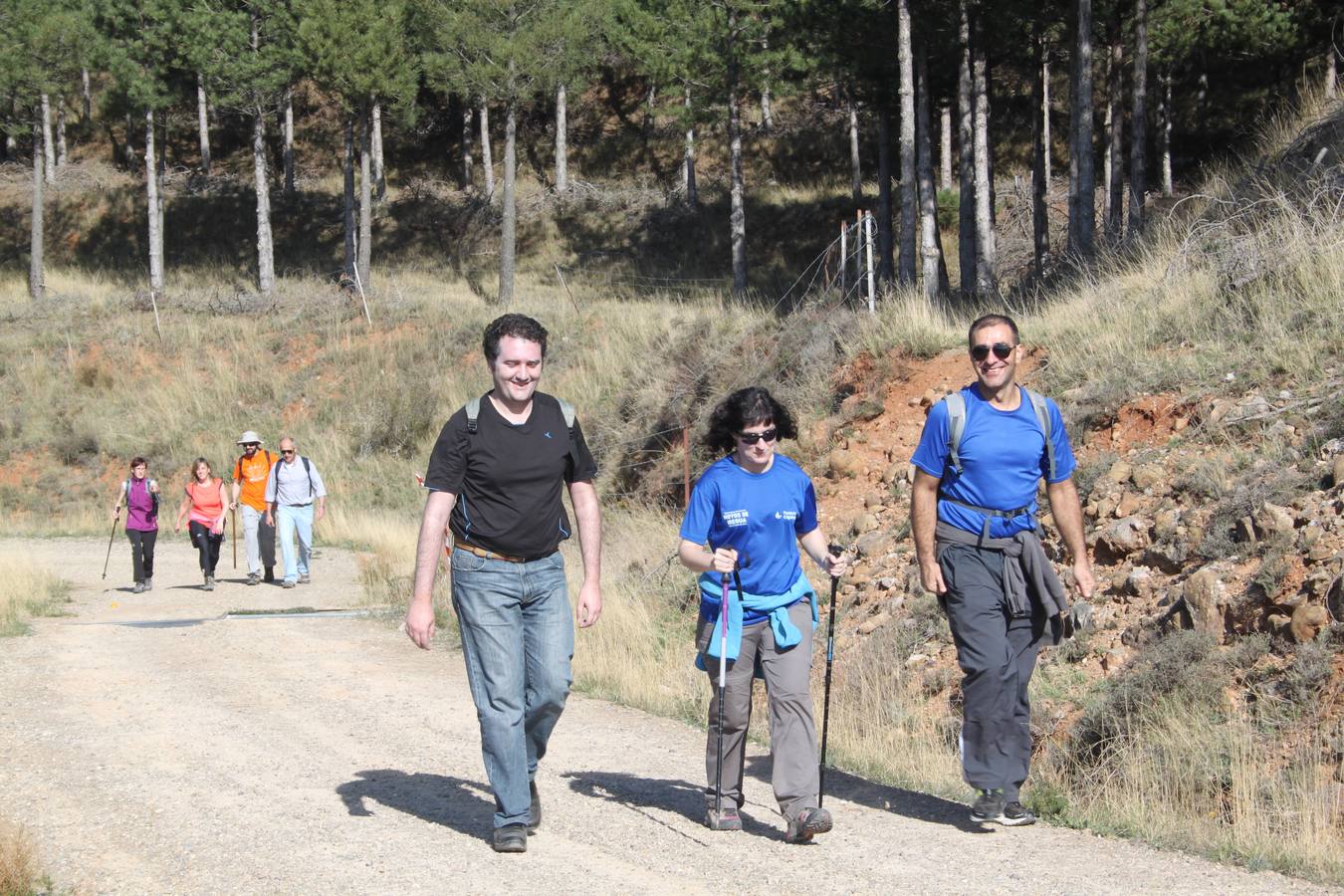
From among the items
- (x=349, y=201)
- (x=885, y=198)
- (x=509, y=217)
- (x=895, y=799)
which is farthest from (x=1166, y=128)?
(x=895, y=799)

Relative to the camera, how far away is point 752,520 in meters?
5.25

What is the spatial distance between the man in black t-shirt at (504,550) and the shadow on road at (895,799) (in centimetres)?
170

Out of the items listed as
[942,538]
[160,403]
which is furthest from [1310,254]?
[160,403]

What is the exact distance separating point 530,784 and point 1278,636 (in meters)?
4.05

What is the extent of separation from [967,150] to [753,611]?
818 inches

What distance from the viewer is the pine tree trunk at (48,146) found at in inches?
1829

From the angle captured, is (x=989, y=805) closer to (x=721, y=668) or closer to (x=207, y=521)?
(x=721, y=668)

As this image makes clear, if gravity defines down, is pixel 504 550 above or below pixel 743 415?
below

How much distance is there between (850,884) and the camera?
15.6 feet

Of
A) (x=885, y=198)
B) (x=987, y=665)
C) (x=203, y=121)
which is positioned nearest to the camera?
(x=987, y=665)

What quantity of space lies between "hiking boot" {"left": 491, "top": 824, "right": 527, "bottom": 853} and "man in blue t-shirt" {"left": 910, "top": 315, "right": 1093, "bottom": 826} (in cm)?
186

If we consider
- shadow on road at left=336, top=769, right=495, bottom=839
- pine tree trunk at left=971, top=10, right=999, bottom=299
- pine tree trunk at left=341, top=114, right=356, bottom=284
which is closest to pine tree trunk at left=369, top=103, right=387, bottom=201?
pine tree trunk at left=341, top=114, right=356, bottom=284

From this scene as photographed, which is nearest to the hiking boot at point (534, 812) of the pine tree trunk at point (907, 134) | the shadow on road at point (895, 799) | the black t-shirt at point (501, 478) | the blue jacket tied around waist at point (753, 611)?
the blue jacket tied around waist at point (753, 611)

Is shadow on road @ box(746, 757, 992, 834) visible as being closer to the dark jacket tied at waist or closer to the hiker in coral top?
the dark jacket tied at waist
